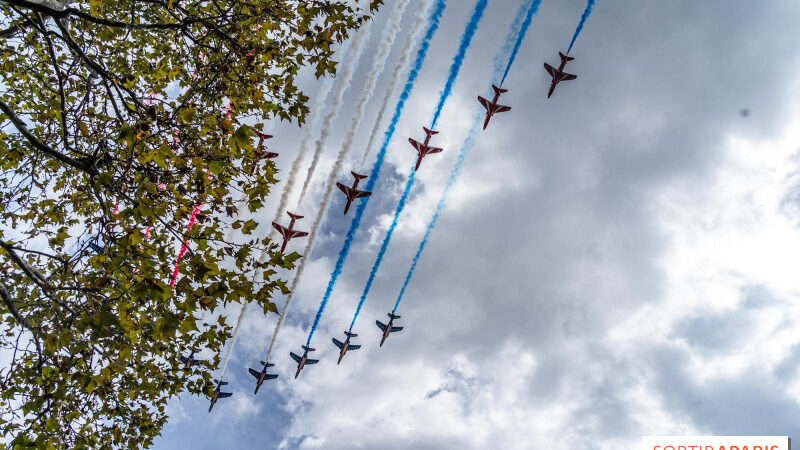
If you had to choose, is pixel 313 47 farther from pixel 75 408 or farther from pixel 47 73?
pixel 75 408

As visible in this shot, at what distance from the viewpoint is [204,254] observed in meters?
5.36

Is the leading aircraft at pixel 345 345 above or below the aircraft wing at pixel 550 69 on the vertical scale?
below

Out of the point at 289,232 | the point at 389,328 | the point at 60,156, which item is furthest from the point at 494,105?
the point at 60,156

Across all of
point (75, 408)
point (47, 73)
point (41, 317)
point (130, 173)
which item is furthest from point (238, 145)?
point (47, 73)

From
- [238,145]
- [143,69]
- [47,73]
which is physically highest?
[143,69]

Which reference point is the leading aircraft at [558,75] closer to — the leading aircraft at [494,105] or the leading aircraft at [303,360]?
the leading aircraft at [494,105]

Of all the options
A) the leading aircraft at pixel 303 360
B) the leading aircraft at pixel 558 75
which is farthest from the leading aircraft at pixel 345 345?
the leading aircraft at pixel 558 75

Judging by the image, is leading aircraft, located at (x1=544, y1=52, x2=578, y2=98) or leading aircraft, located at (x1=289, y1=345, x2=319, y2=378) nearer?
leading aircraft, located at (x1=544, y1=52, x2=578, y2=98)

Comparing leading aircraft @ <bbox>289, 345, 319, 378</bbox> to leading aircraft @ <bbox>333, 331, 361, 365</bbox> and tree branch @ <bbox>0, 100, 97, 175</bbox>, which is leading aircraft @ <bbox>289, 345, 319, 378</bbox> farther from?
tree branch @ <bbox>0, 100, 97, 175</bbox>

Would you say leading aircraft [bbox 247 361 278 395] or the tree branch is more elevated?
leading aircraft [bbox 247 361 278 395]

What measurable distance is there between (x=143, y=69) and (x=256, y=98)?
4.45 meters

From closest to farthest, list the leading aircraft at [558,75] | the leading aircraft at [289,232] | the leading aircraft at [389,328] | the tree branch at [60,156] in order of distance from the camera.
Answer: the tree branch at [60,156], the leading aircraft at [558,75], the leading aircraft at [289,232], the leading aircraft at [389,328]

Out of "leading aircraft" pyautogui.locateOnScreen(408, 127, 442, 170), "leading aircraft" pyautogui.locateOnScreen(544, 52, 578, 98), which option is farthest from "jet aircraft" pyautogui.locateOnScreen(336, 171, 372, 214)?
"leading aircraft" pyautogui.locateOnScreen(544, 52, 578, 98)

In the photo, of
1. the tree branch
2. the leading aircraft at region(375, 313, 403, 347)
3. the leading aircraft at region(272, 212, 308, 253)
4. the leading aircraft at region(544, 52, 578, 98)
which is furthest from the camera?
the leading aircraft at region(375, 313, 403, 347)
